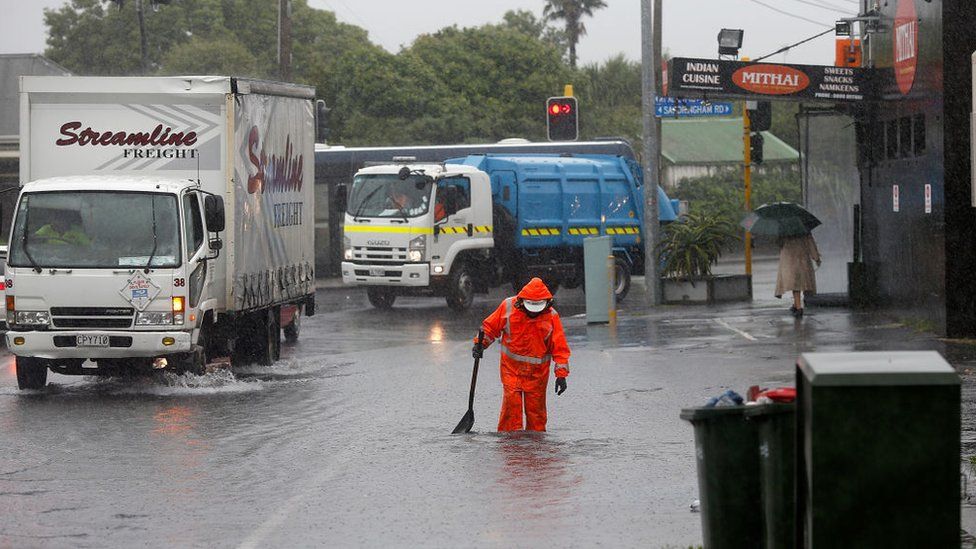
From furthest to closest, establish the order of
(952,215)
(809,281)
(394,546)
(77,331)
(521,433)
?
1. (809,281)
2. (952,215)
3. (77,331)
4. (521,433)
5. (394,546)

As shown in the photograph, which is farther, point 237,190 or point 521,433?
point 237,190

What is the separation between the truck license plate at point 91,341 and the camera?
50.4 ft

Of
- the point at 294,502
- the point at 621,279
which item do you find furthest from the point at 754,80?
the point at 294,502

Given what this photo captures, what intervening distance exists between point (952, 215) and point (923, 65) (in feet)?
7.85

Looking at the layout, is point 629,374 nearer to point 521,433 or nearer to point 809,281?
point 521,433

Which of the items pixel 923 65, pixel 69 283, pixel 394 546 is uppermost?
pixel 923 65

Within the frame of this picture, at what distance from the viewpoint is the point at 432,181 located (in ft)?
92.9

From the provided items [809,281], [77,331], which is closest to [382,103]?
[809,281]

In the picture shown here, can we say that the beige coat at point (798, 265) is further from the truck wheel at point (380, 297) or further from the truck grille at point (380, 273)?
the truck wheel at point (380, 297)

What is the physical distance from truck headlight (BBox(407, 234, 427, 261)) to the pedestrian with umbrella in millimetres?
6303

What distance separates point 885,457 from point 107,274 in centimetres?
1127

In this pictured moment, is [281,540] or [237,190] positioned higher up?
[237,190]

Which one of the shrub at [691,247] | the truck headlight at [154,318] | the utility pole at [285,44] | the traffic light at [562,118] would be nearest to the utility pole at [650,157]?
the shrub at [691,247]

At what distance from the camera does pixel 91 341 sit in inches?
606
